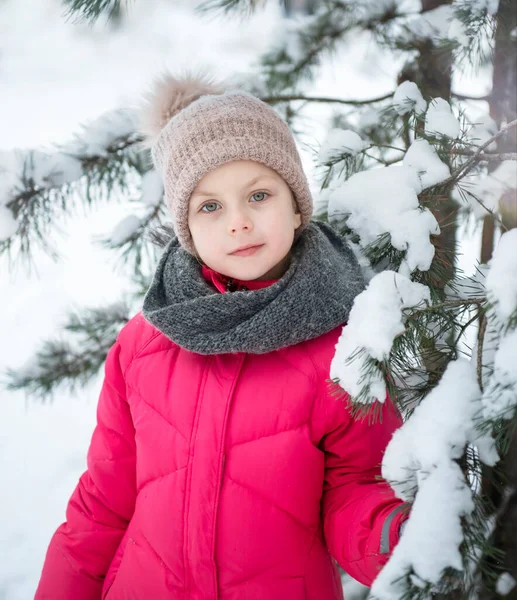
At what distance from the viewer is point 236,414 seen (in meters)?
1.07

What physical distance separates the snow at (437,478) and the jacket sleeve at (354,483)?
34cm

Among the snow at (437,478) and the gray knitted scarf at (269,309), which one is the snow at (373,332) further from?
the gray knitted scarf at (269,309)

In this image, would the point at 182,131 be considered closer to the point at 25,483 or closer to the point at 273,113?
the point at 273,113

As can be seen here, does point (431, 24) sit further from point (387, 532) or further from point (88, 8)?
point (387, 532)

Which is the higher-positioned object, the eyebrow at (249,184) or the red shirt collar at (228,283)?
the eyebrow at (249,184)

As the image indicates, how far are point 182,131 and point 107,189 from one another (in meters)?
0.52

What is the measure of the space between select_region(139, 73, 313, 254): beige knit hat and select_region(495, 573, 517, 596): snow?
0.86 m

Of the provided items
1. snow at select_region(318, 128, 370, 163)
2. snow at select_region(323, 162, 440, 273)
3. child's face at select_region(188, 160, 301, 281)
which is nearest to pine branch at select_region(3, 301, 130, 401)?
child's face at select_region(188, 160, 301, 281)

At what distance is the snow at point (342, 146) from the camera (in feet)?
4.05

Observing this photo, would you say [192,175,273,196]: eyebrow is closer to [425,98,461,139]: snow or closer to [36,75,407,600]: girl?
[36,75,407,600]: girl

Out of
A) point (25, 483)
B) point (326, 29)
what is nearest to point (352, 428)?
point (326, 29)

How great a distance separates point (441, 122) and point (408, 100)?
30 cm

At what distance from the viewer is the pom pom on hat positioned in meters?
1.33

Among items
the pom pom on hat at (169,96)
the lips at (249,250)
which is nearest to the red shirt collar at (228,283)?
the lips at (249,250)
